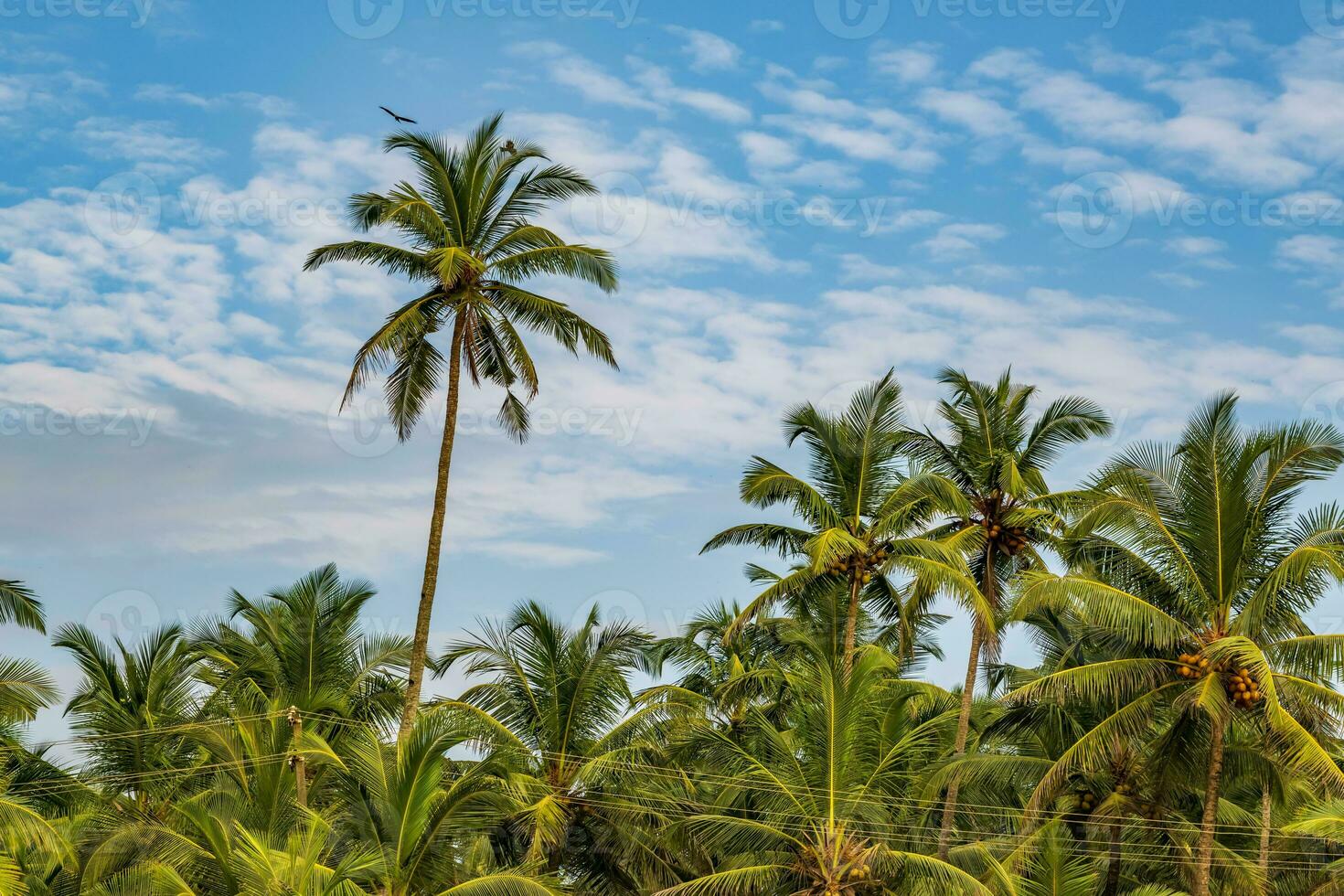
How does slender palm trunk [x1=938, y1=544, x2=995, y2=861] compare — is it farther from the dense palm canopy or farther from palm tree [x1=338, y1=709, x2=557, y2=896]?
palm tree [x1=338, y1=709, x2=557, y2=896]

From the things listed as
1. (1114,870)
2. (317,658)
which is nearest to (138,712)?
(317,658)

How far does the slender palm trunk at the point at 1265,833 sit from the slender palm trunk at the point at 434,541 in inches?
644

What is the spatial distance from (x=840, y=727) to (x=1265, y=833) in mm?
9894

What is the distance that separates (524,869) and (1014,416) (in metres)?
15.4

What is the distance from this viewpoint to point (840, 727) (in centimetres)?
2650

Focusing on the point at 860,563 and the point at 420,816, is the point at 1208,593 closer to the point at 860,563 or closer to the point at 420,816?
the point at 860,563

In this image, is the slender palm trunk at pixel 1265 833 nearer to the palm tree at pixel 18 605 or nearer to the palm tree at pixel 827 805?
the palm tree at pixel 827 805

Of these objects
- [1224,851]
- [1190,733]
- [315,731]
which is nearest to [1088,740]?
[1190,733]

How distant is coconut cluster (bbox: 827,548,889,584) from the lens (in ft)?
102

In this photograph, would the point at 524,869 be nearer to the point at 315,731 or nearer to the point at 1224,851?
the point at 315,731

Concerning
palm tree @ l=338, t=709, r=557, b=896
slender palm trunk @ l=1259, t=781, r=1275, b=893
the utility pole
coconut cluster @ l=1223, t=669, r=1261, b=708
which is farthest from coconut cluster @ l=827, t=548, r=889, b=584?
the utility pole

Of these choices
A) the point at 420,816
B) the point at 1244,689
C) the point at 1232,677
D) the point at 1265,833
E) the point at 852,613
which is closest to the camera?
the point at 420,816

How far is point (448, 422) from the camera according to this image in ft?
99.0

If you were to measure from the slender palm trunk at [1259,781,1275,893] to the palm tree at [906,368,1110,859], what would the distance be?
617 cm
